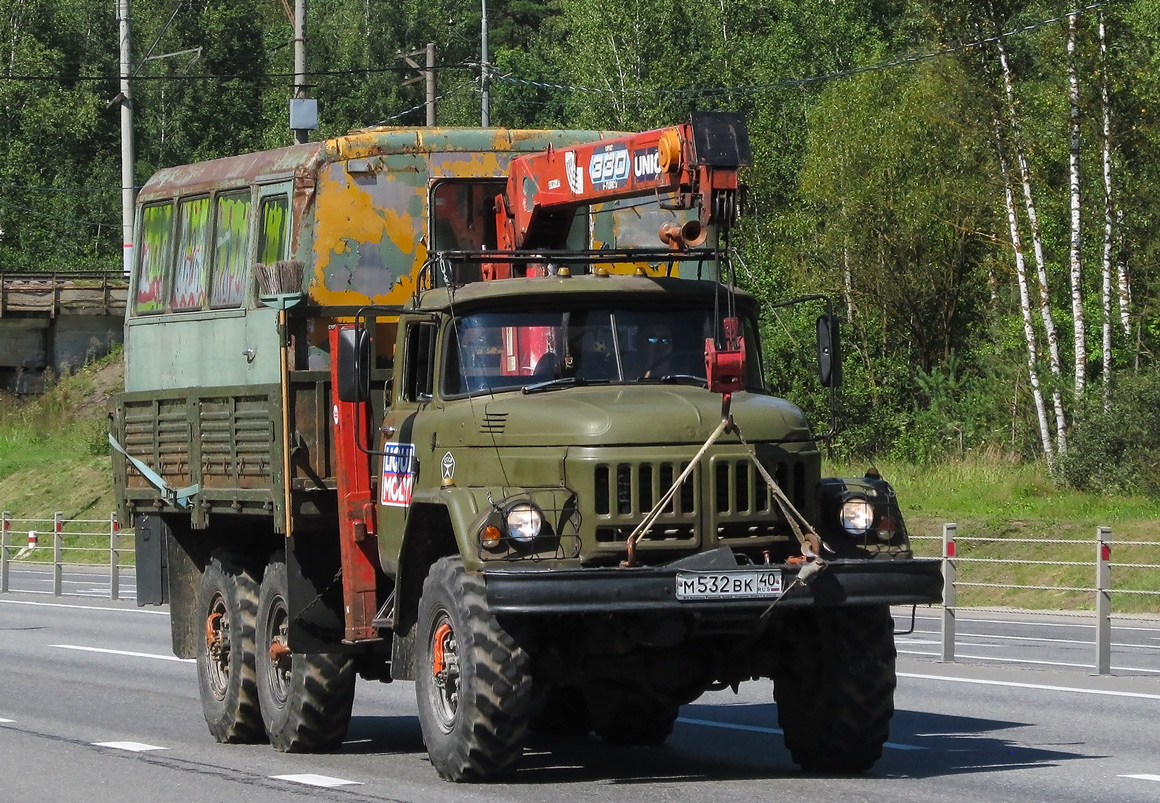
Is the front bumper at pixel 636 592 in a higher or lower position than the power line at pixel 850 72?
lower

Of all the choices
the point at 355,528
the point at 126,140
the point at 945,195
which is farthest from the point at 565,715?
the point at 126,140

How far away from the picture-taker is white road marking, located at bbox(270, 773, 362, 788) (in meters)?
11.1

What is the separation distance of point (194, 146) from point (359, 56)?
9.13 meters

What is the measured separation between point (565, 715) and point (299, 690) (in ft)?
5.89

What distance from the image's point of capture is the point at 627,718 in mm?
12953

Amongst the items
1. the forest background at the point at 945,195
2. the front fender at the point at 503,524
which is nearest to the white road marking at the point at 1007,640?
the forest background at the point at 945,195

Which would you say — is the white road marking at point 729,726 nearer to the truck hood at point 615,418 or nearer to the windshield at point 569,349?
the windshield at point 569,349

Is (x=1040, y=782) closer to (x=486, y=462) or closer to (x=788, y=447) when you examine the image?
(x=788, y=447)

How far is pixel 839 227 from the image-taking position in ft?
151

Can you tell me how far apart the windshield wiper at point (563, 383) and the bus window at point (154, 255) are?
5.02 metres

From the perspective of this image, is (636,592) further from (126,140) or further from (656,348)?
(126,140)

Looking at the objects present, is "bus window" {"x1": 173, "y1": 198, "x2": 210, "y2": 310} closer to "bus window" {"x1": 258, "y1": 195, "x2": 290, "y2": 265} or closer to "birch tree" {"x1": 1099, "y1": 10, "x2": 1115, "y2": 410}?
"bus window" {"x1": 258, "y1": 195, "x2": 290, "y2": 265}

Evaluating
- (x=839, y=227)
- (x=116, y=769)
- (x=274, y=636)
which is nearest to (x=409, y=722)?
(x=274, y=636)

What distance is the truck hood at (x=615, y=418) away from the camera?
10.4m
